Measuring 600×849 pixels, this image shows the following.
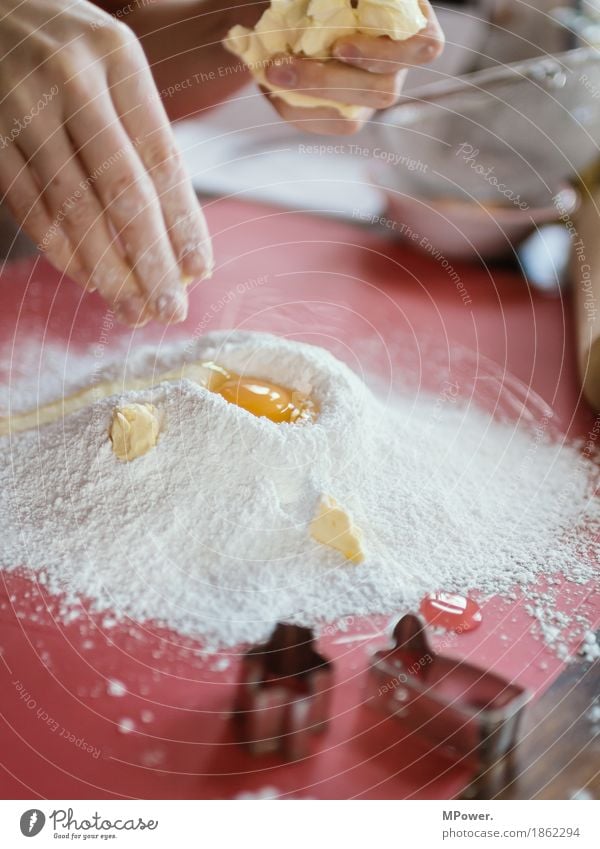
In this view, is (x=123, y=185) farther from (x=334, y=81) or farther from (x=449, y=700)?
(x=449, y=700)

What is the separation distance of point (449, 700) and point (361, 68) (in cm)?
35

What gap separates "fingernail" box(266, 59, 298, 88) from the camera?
0.49 metres

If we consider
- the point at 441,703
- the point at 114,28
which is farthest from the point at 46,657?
the point at 114,28

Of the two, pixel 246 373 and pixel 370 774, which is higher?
pixel 246 373

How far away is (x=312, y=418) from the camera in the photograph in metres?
0.47

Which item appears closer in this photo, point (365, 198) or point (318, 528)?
point (318, 528)

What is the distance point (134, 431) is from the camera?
0.44m

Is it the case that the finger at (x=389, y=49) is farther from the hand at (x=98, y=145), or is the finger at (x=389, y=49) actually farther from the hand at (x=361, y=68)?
the hand at (x=98, y=145)

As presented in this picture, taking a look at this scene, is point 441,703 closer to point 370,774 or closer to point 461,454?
point 370,774

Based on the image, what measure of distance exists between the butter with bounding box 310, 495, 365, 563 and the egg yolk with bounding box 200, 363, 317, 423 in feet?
0.23

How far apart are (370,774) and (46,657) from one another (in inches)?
6.3

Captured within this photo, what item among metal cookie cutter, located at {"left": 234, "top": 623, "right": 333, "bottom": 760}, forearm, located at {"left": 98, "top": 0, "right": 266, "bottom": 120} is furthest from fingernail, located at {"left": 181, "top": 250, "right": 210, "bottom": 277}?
metal cookie cutter, located at {"left": 234, "top": 623, "right": 333, "bottom": 760}

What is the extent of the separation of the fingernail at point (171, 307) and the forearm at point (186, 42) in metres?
0.12
